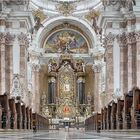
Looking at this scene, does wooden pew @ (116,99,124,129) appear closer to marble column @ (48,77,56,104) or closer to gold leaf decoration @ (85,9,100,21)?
gold leaf decoration @ (85,9,100,21)

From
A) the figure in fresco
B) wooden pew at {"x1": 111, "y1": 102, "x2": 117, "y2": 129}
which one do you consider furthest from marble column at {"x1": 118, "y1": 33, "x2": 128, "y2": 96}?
the figure in fresco

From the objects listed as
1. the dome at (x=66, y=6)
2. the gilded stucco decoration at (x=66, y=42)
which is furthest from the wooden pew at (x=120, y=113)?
the gilded stucco decoration at (x=66, y=42)

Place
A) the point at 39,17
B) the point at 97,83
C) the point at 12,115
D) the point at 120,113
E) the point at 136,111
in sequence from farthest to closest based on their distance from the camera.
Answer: the point at 97,83 → the point at 39,17 → the point at 12,115 → the point at 120,113 → the point at 136,111

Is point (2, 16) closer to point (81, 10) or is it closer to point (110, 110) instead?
point (110, 110)

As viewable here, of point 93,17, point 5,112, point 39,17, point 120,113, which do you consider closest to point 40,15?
point 39,17

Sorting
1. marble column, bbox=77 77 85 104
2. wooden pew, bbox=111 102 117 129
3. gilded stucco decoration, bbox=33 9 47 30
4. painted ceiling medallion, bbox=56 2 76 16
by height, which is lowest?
wooden pew, bbox=111 102 117 129

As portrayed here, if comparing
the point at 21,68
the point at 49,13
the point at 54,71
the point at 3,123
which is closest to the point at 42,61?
the point at 54,71

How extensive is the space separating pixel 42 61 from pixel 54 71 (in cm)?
143

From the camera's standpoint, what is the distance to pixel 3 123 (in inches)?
433

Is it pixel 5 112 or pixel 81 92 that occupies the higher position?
pixel 81 92

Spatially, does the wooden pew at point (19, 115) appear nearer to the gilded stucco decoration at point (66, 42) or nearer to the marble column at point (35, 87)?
the marble column at point (35, 87)

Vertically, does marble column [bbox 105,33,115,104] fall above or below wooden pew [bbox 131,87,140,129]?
above

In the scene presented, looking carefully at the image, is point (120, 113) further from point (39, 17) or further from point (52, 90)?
point (52, 90)

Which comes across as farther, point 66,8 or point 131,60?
point 66,8
